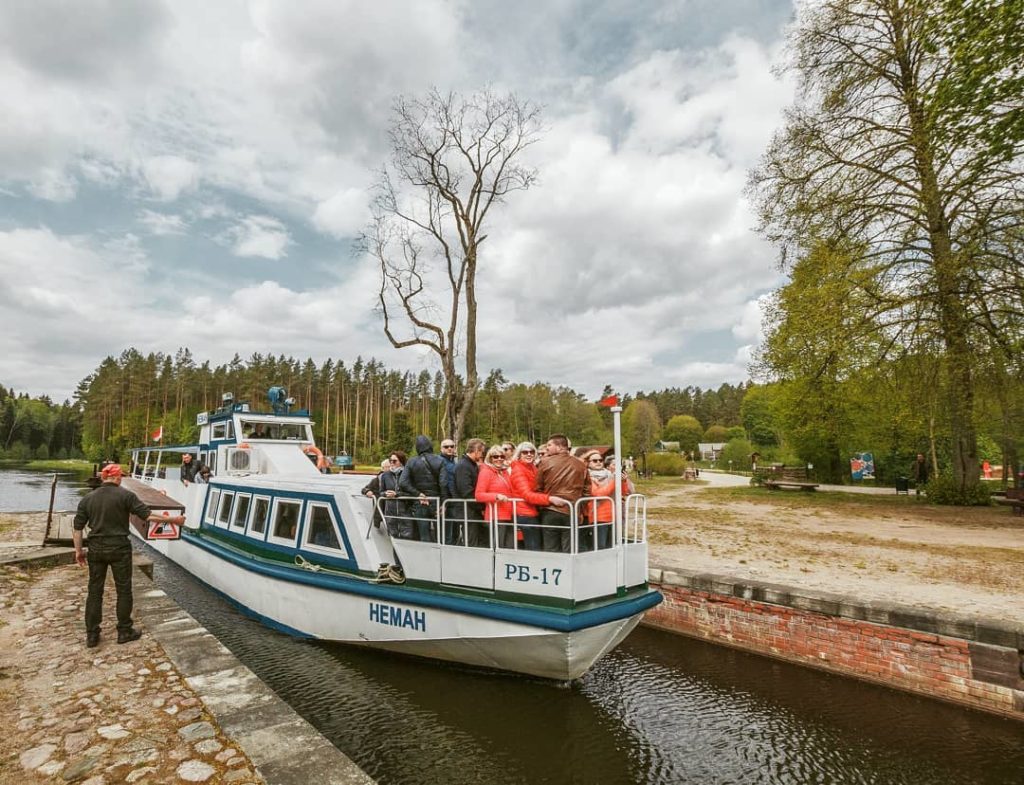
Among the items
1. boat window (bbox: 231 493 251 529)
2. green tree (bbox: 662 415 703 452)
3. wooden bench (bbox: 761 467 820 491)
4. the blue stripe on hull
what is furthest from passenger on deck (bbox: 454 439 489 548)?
green tree (bbox: 662 415 703 452)

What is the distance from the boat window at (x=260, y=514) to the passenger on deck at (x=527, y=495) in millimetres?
5275

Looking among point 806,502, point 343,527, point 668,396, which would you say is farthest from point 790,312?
point 668,396

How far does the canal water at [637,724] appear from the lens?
17.7 ft

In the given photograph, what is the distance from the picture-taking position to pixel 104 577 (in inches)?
237

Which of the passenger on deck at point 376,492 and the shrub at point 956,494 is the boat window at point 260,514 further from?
the shrub at point 956,494

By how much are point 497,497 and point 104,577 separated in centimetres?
449

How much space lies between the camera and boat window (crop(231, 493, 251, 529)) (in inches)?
404

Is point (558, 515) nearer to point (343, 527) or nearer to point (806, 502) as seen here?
point (343, 527)

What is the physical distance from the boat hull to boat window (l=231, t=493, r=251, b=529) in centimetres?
133

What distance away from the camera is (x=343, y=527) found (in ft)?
25.8

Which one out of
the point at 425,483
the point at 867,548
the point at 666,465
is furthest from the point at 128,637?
the point at 666,465

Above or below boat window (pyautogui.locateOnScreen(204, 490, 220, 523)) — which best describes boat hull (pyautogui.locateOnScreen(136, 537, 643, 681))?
below

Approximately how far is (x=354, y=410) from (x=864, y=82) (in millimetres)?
70473

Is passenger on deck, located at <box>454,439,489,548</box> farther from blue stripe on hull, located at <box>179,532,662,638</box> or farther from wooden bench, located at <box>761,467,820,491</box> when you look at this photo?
wooden bench, located at <box>761,467,820,491</box>
